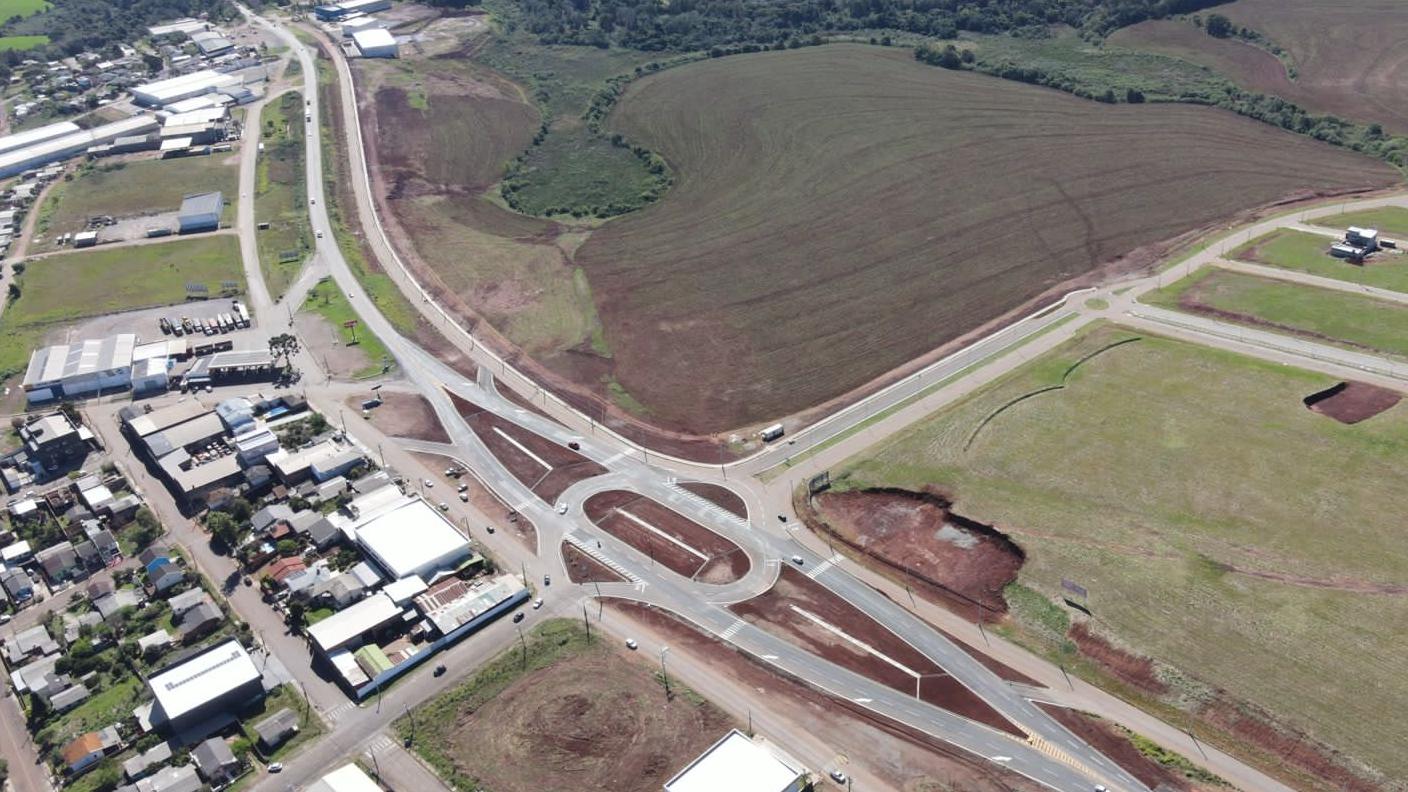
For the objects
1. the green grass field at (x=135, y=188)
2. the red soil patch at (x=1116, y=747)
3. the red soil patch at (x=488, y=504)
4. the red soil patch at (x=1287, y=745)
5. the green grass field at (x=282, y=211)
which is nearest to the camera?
the red soil patch at (x=1287, y=745)

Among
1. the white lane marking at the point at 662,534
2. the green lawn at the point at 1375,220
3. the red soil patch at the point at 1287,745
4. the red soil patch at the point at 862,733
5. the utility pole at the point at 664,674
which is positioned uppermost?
the green lawn at the point at 1375,220

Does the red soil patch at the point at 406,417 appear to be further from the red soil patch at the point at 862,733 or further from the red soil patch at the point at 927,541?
the red soil patch at the point at 927,541

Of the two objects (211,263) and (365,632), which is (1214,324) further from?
(211,263)

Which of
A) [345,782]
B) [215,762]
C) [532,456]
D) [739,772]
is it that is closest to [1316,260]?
[532,456]

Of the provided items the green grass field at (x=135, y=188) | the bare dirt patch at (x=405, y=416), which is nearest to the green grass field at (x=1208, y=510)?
the bare dirt patch at (x=405, y=416)

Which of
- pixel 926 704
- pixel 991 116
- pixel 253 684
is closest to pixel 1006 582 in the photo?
pixel 926 704

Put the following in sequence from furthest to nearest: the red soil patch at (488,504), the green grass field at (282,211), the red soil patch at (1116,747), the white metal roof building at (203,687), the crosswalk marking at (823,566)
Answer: the green grass field at (282,211), the red soil patch at (488,504), the crosswalk marking at (823,566), the white metal roof building at (203,687), the red soil patch at (1116,747)

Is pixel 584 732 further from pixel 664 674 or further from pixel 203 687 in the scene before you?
pixel 203 687
